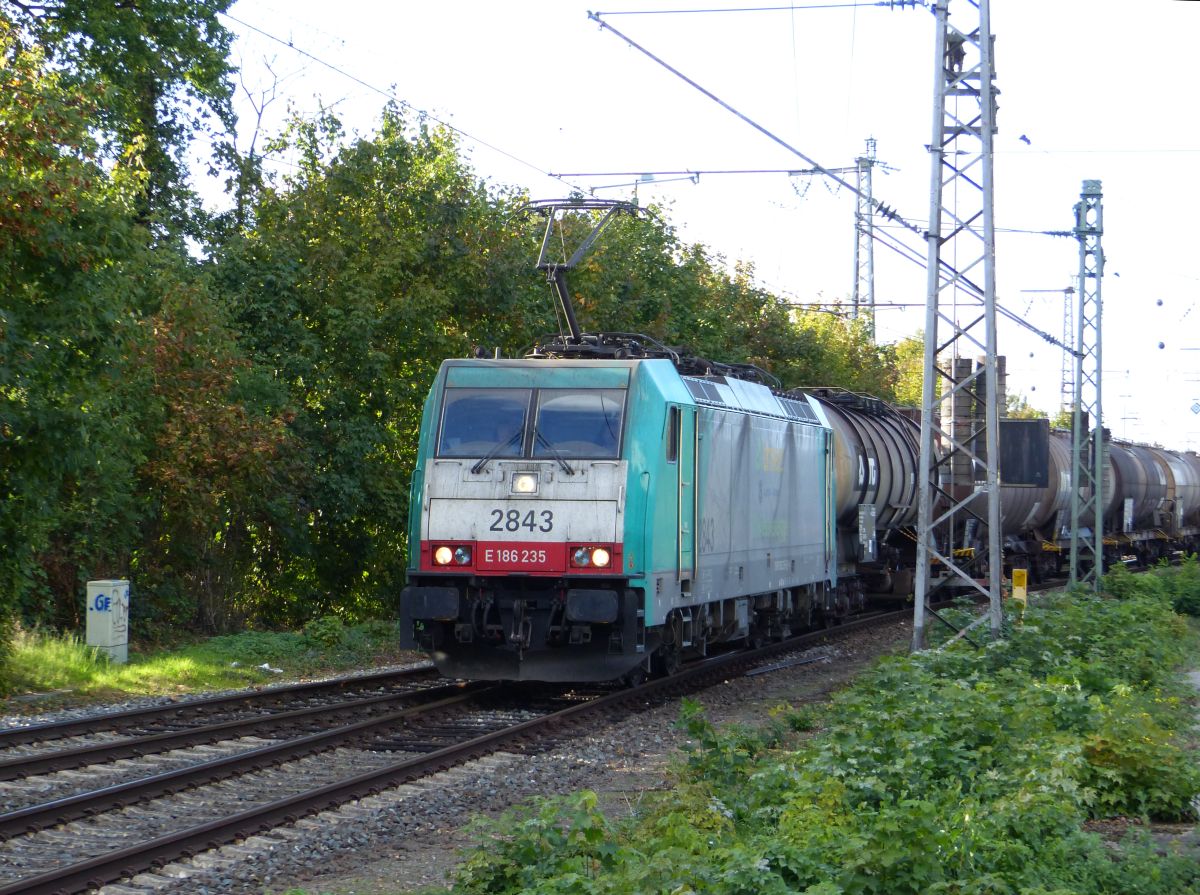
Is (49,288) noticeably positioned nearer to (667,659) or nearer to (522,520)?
(522,520)

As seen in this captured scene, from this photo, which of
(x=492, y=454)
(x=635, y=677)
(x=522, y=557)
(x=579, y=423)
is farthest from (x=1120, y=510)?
(x=522, y=557)

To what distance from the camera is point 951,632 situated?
1967 cm

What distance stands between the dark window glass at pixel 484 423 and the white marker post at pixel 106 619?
18.0ft

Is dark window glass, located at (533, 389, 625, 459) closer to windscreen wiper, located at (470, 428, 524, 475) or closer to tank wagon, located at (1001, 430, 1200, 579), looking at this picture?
windscreen wiper, located at (470, 428, 524, 475)

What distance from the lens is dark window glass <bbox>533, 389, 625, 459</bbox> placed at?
528 inches

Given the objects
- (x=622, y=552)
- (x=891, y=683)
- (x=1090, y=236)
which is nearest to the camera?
(x=891, y=683)

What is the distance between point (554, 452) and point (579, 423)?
0.39 m

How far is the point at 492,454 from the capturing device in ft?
44.8

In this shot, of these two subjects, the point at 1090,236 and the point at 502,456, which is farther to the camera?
the point at 1090,236

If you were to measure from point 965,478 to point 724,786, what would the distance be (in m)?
10.2

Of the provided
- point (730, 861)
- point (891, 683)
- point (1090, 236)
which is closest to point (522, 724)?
point (891, 683)

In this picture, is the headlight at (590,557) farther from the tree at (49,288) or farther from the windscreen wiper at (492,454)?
the tree at (49,288)

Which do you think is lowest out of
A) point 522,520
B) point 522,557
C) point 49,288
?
point 522,557

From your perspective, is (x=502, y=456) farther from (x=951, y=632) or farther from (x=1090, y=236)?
(x=1090, y=236)
